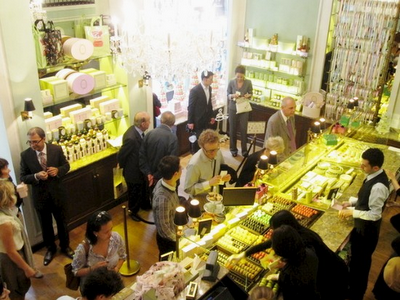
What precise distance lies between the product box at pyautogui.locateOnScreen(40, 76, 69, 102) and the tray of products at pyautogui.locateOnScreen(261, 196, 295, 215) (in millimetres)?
3121

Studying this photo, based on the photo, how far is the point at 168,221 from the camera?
393cm

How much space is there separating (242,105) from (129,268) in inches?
164

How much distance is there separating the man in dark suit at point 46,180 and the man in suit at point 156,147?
1106 millimetres

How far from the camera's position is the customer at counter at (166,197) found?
381 cm

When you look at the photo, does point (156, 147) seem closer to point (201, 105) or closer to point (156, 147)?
point (156, 147)

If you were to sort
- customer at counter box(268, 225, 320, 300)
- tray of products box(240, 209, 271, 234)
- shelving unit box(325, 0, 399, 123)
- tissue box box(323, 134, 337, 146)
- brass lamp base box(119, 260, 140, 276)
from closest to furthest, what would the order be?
customer at counter box(268, 225, 320, 300) → tray of products box(240, 209, 271, 234) → brass lamp base box(119, 260, 140, 276) → tissue box box(323, 134, 337, 146) → shelving unit box(325, 0, 399, 123)

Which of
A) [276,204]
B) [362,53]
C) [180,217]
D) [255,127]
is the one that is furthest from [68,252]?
[362,53]

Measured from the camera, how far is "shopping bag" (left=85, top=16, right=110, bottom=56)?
562 centimetres

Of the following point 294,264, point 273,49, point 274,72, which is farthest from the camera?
point 274,72

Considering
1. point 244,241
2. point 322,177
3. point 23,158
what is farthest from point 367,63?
point 23,158

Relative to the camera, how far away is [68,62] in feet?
18.1

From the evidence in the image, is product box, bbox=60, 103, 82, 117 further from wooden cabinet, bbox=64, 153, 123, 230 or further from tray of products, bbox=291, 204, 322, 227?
tray of products, bbox=291, 204, 322, 227

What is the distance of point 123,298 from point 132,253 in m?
2.55

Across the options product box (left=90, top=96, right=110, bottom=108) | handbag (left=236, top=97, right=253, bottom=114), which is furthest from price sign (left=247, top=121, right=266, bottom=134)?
product box (left=90, top=96, right=110, bottom=108)
